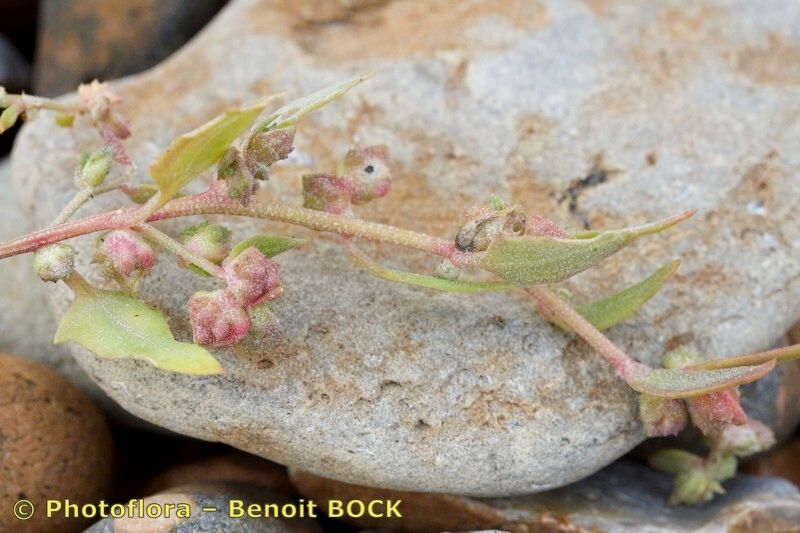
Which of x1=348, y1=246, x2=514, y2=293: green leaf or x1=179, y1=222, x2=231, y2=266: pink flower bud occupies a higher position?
x1=179, y1=222, x2=231, y2=266: pink flower bud

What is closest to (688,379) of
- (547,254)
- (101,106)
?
(547,254)

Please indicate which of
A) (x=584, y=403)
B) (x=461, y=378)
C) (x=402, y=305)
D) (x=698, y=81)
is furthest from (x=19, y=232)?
(x=698, y=81)

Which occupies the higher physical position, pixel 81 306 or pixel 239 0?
pixel 239 0

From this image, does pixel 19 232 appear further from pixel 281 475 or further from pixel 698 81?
pixel 698 81

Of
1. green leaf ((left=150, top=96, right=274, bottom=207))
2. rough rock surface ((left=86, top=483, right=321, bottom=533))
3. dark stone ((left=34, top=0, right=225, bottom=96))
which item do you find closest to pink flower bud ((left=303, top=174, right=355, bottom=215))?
green leaf ((left=150, top=96, right=274, bottom=207))

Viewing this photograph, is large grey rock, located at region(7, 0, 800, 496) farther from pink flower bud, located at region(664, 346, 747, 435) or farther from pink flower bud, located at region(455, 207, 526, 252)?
pink flower bud, located at region(455, 207, 526, 252)

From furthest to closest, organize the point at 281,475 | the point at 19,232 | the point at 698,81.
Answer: the point at 19,232, the point at 698,81, the point at 281,475
